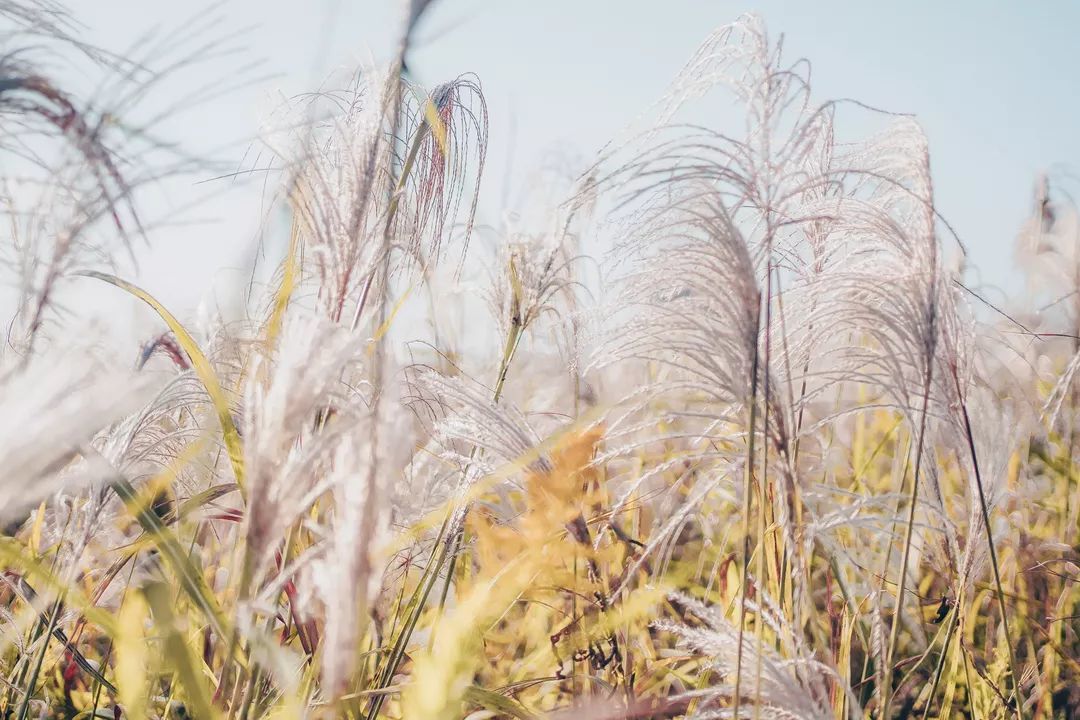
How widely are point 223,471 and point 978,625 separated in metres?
2.01

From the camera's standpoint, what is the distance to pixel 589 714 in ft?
3.03

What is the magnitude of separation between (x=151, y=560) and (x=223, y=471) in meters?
0.43

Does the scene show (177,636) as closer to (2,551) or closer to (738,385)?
(2,551)

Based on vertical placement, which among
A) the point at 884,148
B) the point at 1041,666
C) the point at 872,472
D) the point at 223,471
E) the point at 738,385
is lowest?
the point at 1041,666

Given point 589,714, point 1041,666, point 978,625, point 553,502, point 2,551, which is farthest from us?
point 978,625

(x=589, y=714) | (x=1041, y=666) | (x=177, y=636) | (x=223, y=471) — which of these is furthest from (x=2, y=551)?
(x=1041, y=666)

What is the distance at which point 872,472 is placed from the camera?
262 cm

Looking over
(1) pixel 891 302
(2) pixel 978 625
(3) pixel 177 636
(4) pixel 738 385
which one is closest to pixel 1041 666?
(2) pixel 978 625

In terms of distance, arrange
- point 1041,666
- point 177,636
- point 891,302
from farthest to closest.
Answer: point 1041,666
point 891,302
point 177,636

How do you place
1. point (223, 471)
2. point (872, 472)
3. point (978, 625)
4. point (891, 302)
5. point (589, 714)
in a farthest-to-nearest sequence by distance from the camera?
1. point (872, 472)
2. point (978, 625)
3. point (223, 471)
4. point (891, 302)
5. point (589, 714)

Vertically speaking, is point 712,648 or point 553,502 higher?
point 553,502

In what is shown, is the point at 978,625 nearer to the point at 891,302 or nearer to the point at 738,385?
the point at 891,302

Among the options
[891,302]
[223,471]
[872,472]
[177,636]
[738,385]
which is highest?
[891,302]

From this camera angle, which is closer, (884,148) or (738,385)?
(738,385)
